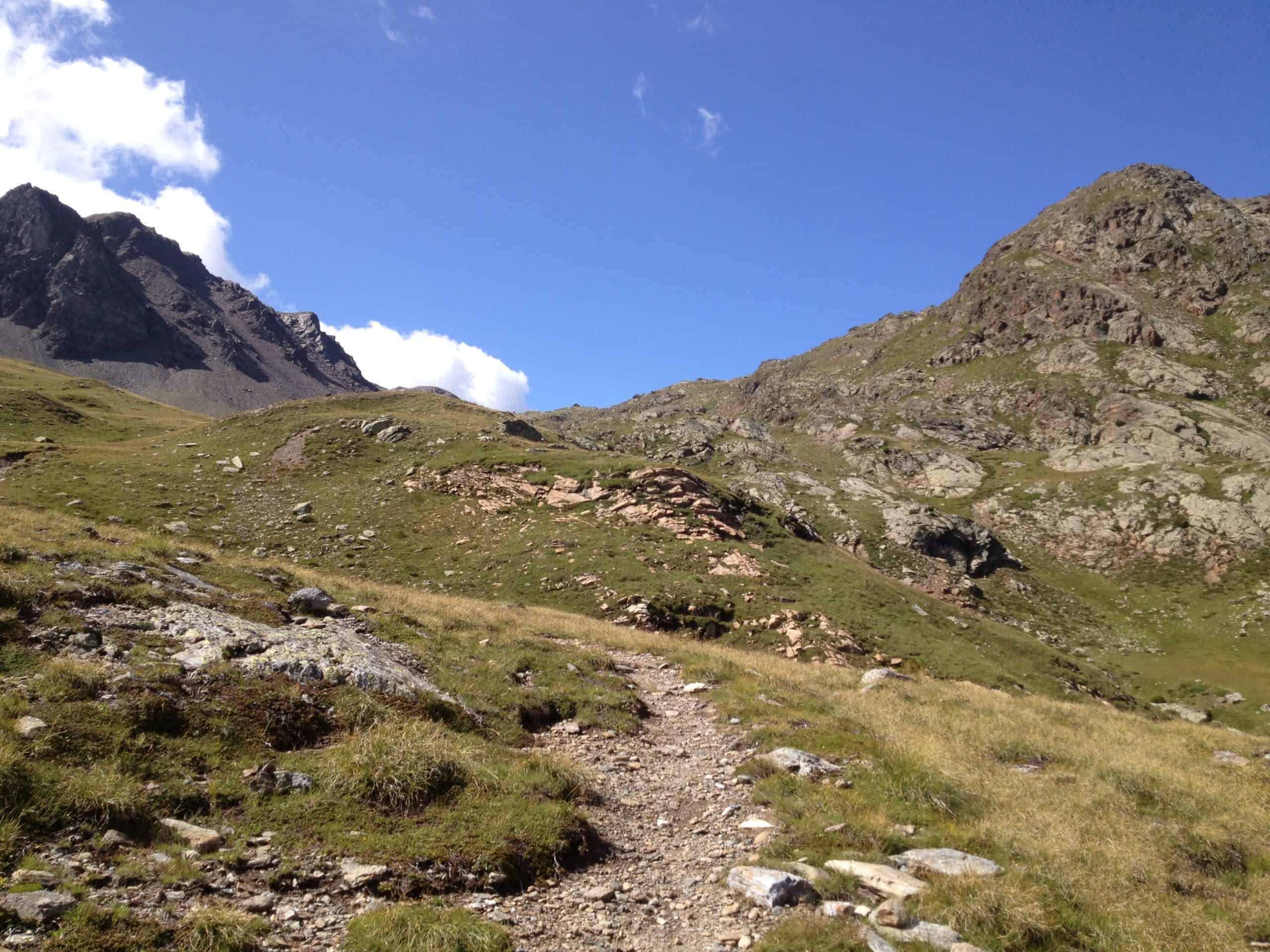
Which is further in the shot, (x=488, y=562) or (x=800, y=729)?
(x=488, y=562)

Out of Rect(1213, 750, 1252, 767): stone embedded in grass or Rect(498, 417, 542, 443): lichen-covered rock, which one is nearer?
Rect(1213, 750, 1252, 767): stone embedded in grass

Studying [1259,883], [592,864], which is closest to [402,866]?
[592,864]

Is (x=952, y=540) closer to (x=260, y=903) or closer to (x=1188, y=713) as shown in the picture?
(x=1188, y=713)

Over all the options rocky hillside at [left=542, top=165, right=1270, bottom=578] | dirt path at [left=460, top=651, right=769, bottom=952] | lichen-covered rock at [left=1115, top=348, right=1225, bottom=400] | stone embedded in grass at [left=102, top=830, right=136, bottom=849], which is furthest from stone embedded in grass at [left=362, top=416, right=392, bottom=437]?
lichen-covered rock at [left=1115, top=348, right=1225, bottom=400]

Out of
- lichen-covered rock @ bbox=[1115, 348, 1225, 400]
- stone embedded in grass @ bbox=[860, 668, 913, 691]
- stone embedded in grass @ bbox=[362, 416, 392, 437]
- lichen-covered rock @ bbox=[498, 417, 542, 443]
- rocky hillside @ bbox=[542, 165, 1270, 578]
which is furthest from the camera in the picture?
lichen-covered rock @ bbox=[1115, 348, 1225, 400]

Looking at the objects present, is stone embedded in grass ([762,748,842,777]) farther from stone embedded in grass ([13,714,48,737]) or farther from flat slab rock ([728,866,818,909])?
stone embedded in grass ([13,714,48,737])

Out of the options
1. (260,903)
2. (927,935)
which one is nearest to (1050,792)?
(927,935)

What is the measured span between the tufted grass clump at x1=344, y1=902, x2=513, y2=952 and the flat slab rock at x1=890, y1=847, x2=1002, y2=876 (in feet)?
20.6

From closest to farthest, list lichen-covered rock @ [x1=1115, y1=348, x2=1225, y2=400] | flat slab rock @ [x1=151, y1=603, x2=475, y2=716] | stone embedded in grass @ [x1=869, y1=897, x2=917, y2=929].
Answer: stone embedded in grass @ [x1=869, y1=897, x2=917, y2=929], flat slab rock @ [x1=151, y1=603, x2=475, y2=716], lichen-covered rock @ [x1=1115, y1=348, x2=1225, y2=400]

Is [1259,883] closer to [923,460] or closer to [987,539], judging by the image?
[987,539]

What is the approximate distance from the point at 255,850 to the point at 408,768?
2.39 meters

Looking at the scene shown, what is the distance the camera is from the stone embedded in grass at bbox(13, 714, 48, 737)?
27.8 feet

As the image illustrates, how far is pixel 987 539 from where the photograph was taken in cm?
7950

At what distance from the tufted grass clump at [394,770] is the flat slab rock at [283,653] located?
2318 mm
